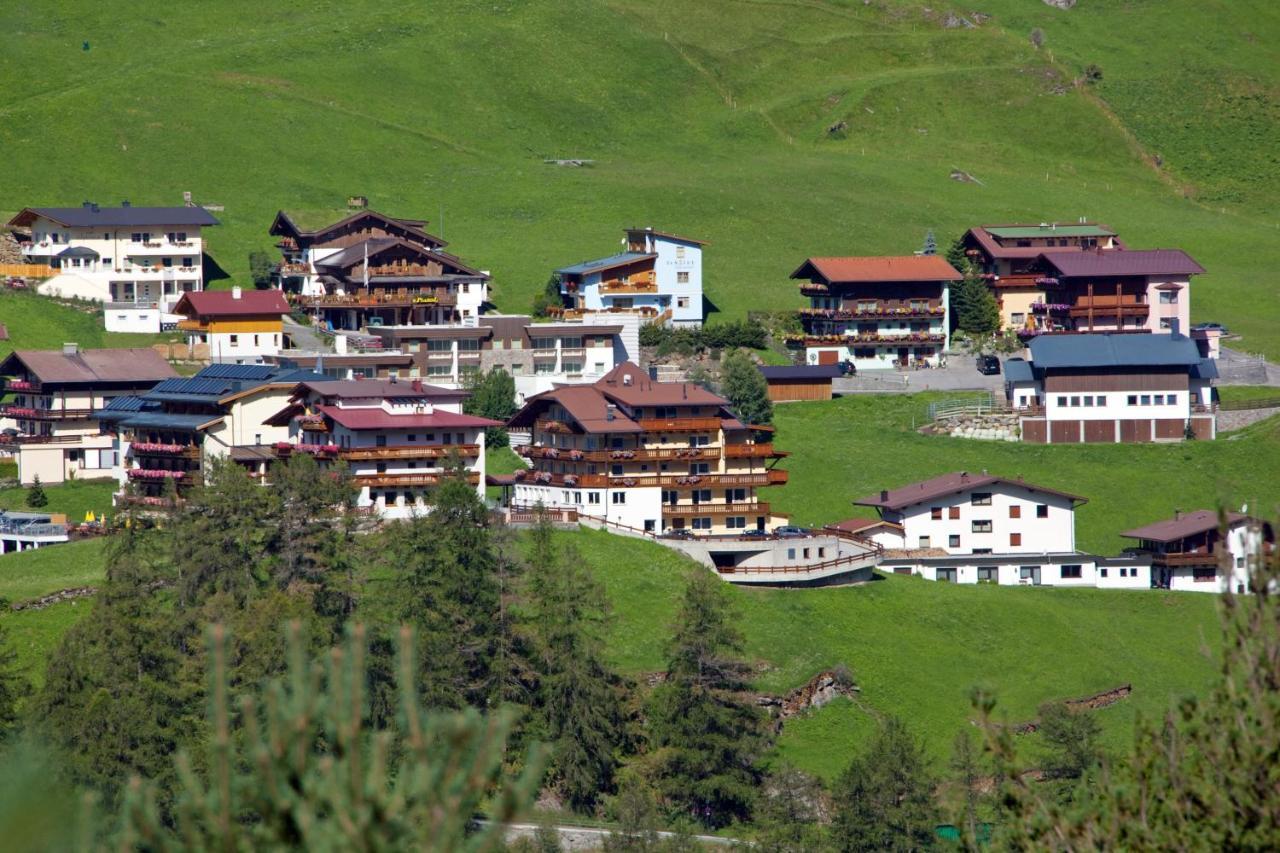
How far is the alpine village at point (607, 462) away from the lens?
2959 centimetres

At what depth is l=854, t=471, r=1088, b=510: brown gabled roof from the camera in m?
90.6

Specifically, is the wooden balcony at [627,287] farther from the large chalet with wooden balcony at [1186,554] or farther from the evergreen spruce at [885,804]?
the evergreen spruce at [885,804]

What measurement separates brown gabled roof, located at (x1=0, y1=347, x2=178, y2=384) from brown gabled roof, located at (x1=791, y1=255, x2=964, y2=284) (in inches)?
1727

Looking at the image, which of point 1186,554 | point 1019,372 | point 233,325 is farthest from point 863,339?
point 1186,554

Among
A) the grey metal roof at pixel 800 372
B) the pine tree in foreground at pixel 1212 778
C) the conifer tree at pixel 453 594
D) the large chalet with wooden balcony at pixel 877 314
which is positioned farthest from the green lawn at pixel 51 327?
the pine tree in foreground at pixel 1212 778

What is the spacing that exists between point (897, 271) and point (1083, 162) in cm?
6121

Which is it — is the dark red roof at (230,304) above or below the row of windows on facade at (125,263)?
below

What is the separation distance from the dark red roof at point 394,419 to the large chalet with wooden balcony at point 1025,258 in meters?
49.7

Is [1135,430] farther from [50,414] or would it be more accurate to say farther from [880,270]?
[50,414]

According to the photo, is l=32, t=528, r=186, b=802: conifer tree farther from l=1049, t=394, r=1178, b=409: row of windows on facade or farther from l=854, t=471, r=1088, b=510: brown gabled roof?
l=1049, t=394, r=1178, b=409: row of windows on facade

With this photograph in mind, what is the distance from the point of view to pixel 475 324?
116938 millimetres

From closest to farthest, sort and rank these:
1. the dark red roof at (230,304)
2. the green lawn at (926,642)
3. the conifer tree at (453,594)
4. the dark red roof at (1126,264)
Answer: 1. the conifer tree at (453,594)
2. the green lawn at (926,642)
3. the dark red roof at (230,304)
4. the dark red roof at (1126,264)

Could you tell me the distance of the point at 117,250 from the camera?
5025 inches

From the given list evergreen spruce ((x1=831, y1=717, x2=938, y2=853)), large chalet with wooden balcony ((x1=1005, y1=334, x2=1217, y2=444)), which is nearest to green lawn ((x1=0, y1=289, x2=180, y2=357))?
large chalet with wooden balcony ((x1=1005, y1=334, x2=1217, y2=444))
